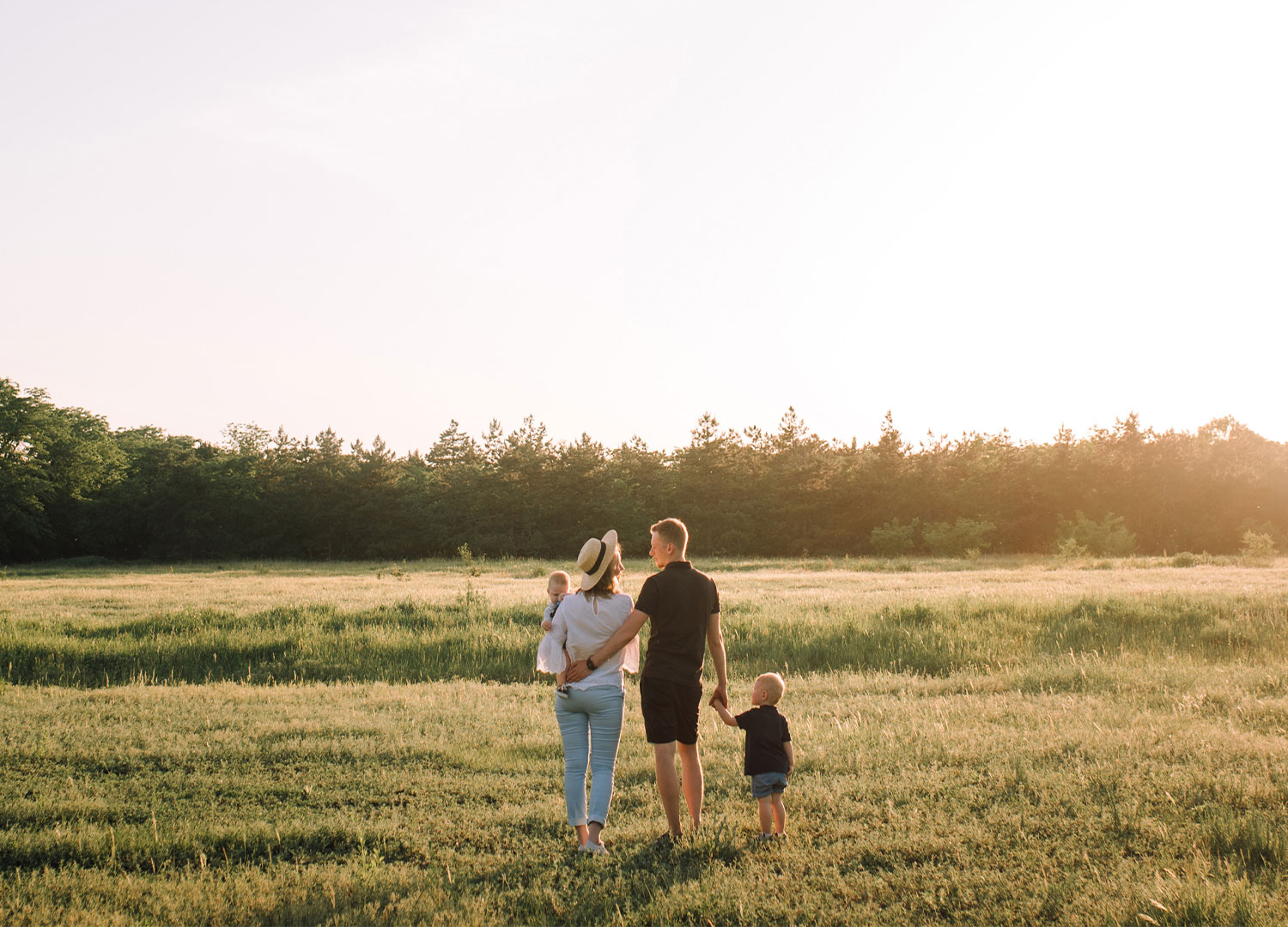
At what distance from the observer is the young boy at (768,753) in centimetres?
571

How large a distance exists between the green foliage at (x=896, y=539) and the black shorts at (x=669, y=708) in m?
54.7

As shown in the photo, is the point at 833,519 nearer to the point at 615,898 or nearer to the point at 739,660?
the point at 739,660

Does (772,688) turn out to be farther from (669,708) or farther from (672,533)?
(672,533)

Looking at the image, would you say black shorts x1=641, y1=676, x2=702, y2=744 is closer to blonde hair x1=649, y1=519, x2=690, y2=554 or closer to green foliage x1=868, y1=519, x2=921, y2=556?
blonde hair x1=649, y1=519, x2=690, y2=554

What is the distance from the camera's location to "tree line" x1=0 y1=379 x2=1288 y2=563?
57938 mm

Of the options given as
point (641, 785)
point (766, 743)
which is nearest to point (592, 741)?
point (766, 743)

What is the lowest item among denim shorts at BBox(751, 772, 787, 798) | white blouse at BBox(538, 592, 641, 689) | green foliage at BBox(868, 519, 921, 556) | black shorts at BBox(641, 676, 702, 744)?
green foliage at BBox(868, 519, 921, 556)

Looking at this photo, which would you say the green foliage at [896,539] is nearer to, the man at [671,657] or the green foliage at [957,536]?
the green foliage at [957,536]

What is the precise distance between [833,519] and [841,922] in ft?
199

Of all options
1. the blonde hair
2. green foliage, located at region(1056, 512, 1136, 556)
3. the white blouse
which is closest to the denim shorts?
the white blouse

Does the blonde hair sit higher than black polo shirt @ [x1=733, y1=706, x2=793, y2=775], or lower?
higher

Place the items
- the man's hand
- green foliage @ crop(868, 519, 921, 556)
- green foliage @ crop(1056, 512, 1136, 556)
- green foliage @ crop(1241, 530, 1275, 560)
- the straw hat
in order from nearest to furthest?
the straw hat, the man's hand, green foliage @ crop(1241, 530, 1275, 560), green foliage @ crop(1056, 512, 1136, 556), green foliage @ crop(868, 519, 921, 556)

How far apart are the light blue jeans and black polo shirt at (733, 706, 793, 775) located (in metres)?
0.94

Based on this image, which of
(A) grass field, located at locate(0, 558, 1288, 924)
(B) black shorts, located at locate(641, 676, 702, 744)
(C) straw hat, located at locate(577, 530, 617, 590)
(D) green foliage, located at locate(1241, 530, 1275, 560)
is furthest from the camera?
(D) green foliage, located at locate(1241, 530, 1275, 560)
